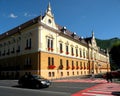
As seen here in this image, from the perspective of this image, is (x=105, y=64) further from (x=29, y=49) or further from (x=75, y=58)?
(x=29, y=49)

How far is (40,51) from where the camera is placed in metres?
39.7

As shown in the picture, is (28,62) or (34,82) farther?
(28,62)

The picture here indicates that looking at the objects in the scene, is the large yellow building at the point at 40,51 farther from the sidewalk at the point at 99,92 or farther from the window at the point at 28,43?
the sidewalk at the point at 99,92

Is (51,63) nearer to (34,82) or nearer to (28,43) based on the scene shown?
(28,43)

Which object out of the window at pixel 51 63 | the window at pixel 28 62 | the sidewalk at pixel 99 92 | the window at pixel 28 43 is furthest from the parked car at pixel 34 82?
the window at pixel 28 43

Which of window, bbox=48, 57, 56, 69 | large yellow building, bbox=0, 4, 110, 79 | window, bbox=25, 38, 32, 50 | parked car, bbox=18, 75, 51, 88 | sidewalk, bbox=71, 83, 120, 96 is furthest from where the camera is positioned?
window, bbox=25, 38, 32, 50

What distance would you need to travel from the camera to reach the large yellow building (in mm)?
40438

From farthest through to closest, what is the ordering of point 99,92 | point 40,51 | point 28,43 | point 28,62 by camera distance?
point 28,43
point 28,62
point 40,51
point 99,92

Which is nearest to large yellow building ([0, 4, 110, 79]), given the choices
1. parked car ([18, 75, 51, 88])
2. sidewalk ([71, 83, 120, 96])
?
parked car ([18, 75, 51, 88])

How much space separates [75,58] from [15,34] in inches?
792

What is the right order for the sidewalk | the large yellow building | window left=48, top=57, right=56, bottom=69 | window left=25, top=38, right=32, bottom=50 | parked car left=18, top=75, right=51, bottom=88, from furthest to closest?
1. window left=25, top=38, right=32, bottom=50
2. window left=48, top=57, right=56, bottom=69
3. the large yellow building
4. parked car left=18, top=75, right=51, bottom=88
5. the sidewalk

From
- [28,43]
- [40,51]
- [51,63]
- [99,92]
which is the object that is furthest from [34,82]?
[28,43]

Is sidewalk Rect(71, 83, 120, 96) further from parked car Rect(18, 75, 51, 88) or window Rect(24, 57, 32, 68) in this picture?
window Rect(24, 57, 32, 68)

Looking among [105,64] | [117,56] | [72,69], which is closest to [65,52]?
[72,69]
